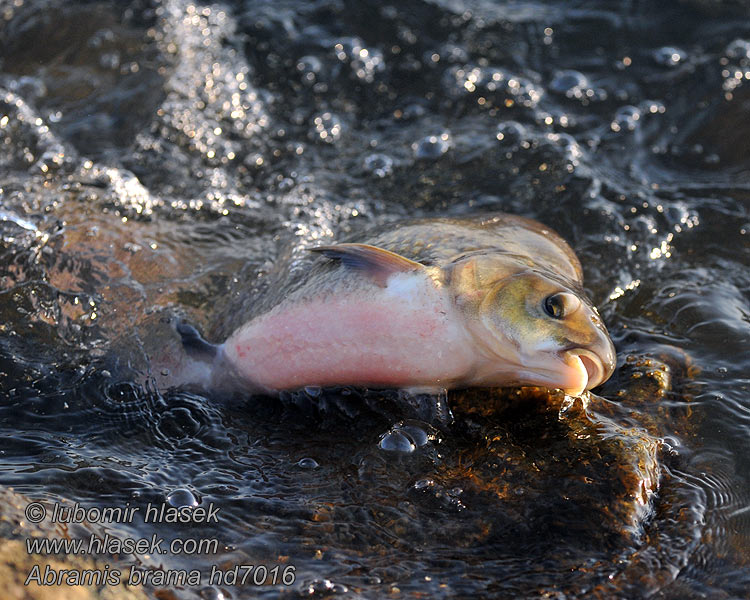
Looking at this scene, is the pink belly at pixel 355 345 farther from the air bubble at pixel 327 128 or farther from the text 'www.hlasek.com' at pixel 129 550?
the air bubble at pixel 327 128

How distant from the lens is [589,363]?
2764 millimetres

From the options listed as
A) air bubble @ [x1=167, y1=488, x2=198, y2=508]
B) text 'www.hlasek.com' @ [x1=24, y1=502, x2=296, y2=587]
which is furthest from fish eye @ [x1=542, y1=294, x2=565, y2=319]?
air bubble @ [x1=167, y1=488, x2=198, y2=508]

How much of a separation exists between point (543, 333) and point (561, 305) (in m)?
0.12

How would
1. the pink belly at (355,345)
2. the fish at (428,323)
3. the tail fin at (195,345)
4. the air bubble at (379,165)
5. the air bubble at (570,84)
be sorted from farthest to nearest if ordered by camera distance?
the air bubble at (570,84) < the air bubble at (379,165) < the tail fin at (195,345) < the pink belly at (355,345) < the fish at (428,323)

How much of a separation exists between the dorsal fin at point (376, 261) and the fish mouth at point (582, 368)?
673mm

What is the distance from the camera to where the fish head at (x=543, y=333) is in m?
2.72

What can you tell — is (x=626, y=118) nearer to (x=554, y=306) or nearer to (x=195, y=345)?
(x=554, y=306)

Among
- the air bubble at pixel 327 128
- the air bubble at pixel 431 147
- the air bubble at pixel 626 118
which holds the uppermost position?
A: the air bubble at pixel 327 128

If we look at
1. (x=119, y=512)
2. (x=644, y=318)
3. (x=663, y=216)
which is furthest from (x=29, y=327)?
(x=663, y=216)

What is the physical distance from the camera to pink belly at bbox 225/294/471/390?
292cm

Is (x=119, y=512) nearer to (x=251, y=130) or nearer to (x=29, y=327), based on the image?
(x=29, y=327)

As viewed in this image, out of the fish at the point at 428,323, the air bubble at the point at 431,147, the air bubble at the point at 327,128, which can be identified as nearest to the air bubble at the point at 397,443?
the fish at the point at 428,323

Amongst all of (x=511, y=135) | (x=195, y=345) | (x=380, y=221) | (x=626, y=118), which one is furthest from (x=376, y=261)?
(x=626, y=118)

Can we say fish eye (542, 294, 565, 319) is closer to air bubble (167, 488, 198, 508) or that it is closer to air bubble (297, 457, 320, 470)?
air bubble (297, 457, 320, 470)
